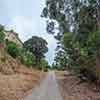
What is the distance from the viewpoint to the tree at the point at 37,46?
93.4m

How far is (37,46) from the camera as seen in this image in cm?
9525

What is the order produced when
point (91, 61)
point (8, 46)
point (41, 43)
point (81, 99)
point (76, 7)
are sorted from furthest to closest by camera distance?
point (41, 43) < point (8, 46) < point (76, 7) < point (91, 61) < point (81, 99)

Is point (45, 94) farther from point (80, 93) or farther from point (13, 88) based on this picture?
point (80, 93)

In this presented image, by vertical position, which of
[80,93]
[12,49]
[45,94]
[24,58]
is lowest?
[80,93]

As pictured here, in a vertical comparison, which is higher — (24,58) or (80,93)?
(24,58)

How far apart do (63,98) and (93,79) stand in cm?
820

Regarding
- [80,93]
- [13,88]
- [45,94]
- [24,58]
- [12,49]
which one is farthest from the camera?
[24,58]

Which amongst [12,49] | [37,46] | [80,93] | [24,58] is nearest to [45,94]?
[80,93]

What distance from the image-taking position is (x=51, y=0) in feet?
115

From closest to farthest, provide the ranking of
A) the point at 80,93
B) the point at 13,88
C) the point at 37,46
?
the point at 13,88
the point at 80,93
the point at 37,46

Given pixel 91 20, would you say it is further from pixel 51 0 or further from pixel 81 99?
pixel 81 99

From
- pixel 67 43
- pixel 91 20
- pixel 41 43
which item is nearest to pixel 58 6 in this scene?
pixel 67 43

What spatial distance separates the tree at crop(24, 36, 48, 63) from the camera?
3679 inches

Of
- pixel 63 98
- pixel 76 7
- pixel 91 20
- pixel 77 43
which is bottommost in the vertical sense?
pixel 63 98
